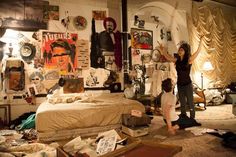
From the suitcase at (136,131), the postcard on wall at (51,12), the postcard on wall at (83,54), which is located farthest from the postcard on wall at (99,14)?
the suitcase at (136,131)

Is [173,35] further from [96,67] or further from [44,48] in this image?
[44,48]

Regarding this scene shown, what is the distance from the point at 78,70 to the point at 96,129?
6.67 feet

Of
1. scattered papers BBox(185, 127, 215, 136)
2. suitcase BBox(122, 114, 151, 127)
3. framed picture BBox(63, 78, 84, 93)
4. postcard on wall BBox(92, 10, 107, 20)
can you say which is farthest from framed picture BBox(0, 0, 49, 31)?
scattered papers BBox(185, 127, 215, 136)

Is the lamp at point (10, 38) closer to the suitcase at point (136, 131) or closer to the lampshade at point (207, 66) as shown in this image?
the suitcase at point (136, 131)

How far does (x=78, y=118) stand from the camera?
357 centimetres

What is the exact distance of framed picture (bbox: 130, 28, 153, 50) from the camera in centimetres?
623

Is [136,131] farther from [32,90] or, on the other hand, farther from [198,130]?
[32,90]

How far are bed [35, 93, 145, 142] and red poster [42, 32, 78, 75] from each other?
131cm

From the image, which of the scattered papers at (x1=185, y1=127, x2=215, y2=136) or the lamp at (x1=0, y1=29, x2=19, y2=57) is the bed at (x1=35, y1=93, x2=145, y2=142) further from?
the lamp at (x1=0, y1=29, x2=19, y2=57)

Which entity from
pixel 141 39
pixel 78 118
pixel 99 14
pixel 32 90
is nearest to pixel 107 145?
pixel 78 118

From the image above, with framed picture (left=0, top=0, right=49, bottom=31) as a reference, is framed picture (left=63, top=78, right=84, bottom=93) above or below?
below

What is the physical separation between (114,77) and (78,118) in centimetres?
241

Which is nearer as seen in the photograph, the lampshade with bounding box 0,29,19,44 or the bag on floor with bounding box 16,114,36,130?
the bag on floor with bounding box 16,114,36,130

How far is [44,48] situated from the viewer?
199 inches
